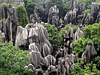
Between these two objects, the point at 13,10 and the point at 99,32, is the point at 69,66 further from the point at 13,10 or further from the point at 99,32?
the point at 13,10

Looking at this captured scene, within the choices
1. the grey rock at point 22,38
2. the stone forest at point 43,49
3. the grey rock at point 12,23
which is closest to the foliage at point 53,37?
the stone forest at point 43,49

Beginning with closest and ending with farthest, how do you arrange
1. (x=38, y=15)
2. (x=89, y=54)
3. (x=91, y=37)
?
(x=89, y=54)
(x=91, y=37)
(x=38, y=15)

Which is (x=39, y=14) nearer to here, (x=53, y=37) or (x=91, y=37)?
(x=53, y=37)

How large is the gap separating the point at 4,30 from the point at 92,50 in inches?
739

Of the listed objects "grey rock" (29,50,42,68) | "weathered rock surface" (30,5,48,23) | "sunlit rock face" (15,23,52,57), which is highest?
"weathered rock surface" (30,5,48,23)

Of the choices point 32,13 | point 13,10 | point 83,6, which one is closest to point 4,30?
point 13,10

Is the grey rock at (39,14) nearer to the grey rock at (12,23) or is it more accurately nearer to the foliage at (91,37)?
the grey rock at (12,23)

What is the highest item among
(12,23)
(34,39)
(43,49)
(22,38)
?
(12,23)

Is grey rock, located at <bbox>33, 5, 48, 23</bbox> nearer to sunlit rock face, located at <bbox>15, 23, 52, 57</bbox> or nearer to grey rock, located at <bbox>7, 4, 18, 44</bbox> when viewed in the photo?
grey rock, located at <bbox>7, 4, 18, 44</bbox>

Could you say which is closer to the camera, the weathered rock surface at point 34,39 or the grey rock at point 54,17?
the weathered rock surface at point 34,39

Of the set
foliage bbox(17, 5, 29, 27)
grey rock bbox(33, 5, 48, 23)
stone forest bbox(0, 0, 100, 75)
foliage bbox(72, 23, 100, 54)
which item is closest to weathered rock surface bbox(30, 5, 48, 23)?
grey rock bbox(33, 5, 48, 23)

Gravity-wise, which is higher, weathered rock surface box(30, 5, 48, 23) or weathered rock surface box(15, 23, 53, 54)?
weathered rock surface box(30, 5, 48, 23)

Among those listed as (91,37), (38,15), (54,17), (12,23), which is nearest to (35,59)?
(91,37)

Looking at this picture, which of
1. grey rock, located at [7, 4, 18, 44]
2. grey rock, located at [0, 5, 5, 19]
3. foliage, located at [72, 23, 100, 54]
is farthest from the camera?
grey rock, located at [0, 5, 5, 19]
